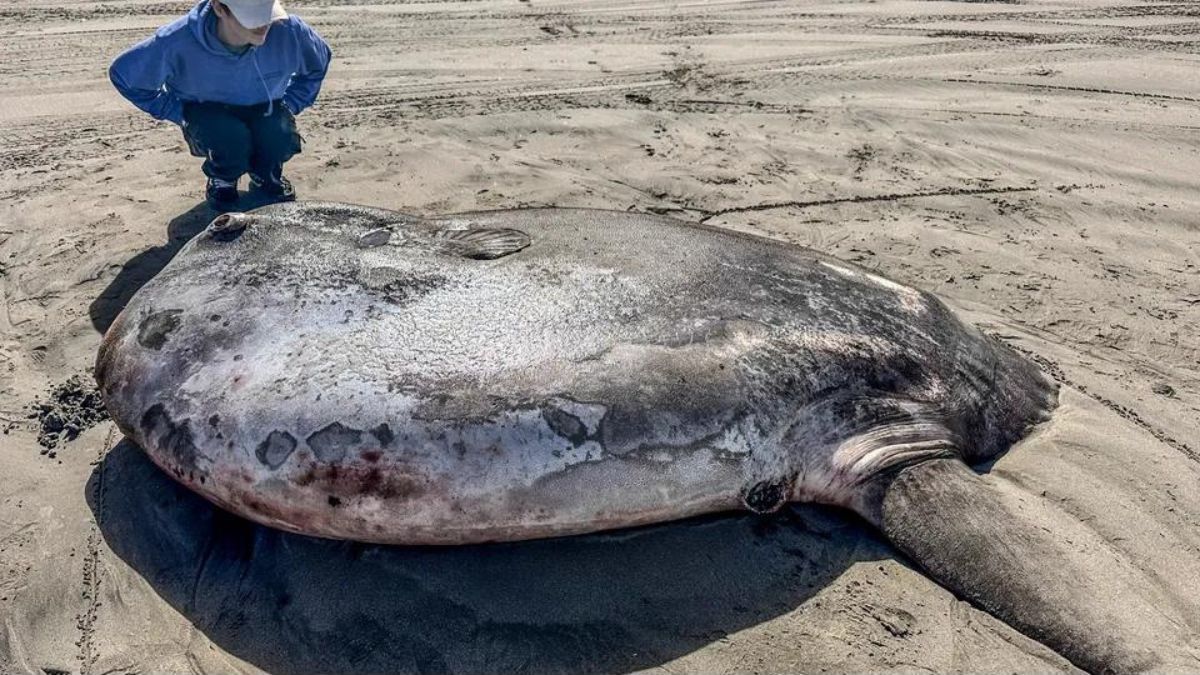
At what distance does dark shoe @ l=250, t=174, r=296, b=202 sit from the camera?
5.46m

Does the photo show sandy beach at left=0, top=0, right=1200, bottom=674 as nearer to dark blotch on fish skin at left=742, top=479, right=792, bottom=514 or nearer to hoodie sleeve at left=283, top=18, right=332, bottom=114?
dark blotch on fish skin at left=742, top=479, right=792, bottom=514

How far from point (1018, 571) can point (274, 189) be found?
4.52 meters

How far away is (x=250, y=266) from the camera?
11.1ft

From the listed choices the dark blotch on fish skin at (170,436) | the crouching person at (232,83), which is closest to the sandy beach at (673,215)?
the dark blotch on fish skin at (170,436)

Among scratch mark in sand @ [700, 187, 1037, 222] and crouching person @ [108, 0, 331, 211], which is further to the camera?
scratch mark in sand @ [700, 187, 1037, 222]

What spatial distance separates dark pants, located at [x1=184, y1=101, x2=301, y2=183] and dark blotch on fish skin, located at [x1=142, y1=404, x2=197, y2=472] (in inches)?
101

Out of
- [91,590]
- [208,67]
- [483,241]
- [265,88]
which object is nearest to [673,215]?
[483,241]

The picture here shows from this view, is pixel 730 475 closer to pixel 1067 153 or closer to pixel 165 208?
pixel 165 208

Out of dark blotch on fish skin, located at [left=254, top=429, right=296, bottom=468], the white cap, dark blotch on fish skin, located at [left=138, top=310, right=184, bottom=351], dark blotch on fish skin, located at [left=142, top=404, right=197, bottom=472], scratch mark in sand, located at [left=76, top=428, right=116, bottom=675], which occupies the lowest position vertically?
scratch mark in sand, located at [left=76, top=428, right=116, bottom=675]

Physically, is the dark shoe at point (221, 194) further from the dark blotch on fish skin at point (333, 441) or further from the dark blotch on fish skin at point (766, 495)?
the dark blotch on fish skin at point (766, 495)

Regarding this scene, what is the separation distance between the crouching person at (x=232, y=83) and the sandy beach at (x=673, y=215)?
41 cm

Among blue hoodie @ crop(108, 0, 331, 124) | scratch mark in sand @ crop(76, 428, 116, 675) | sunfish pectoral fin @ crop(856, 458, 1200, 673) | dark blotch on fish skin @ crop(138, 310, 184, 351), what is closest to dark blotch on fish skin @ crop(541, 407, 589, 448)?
sunfish pectoral fin @ crop(856, 458, 1200, 673)

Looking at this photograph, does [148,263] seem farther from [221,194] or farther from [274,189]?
[274,189]

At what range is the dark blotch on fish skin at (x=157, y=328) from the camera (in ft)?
10.4
